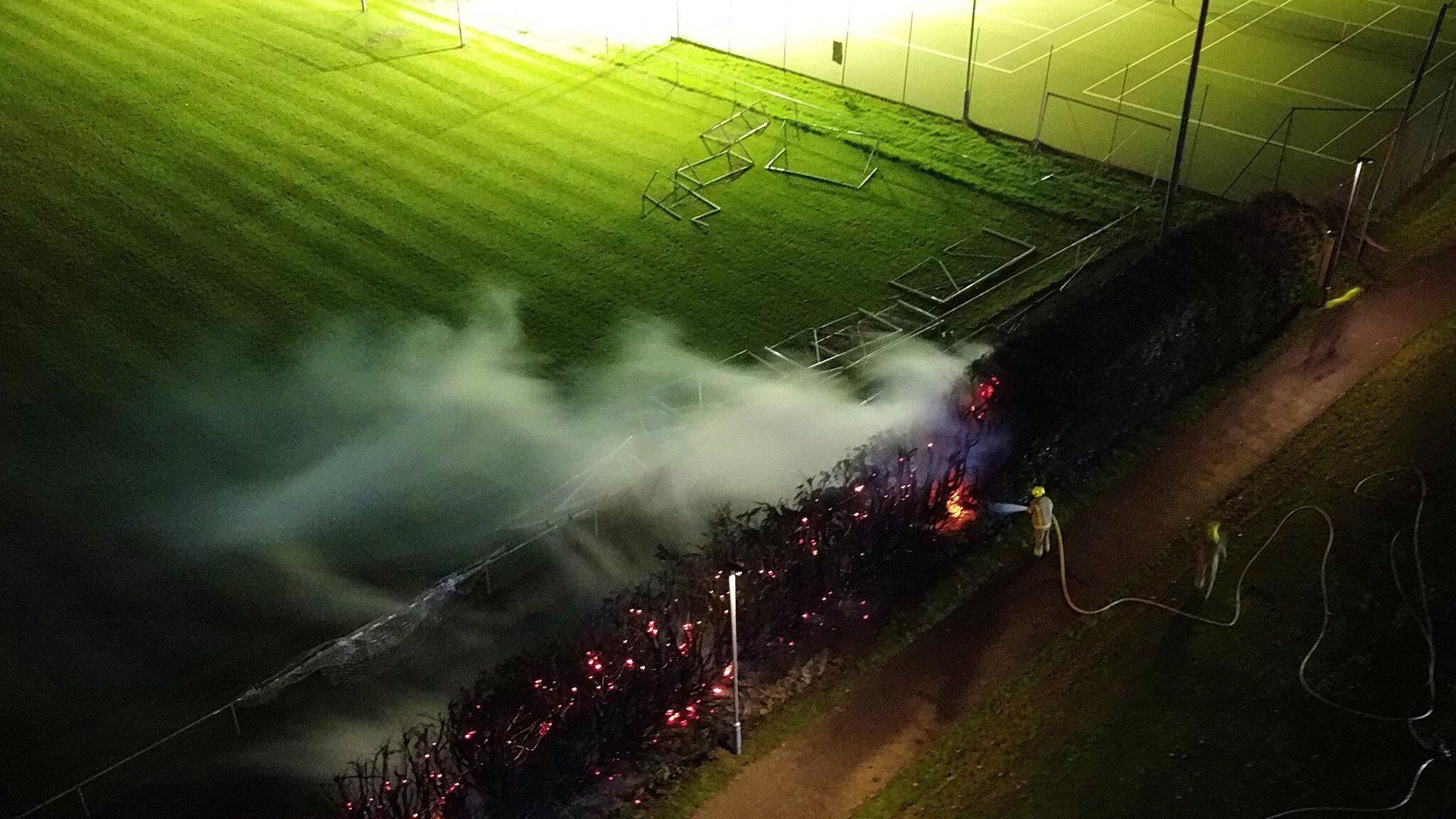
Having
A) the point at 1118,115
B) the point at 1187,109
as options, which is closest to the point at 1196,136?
the point at 1118,115

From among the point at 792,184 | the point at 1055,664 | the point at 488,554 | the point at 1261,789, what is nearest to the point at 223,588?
the point at 488,554

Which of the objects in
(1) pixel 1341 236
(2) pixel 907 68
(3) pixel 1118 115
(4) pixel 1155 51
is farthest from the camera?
(4) pixel 1155 51

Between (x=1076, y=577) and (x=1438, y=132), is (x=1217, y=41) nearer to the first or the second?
(x=1438, y=132)

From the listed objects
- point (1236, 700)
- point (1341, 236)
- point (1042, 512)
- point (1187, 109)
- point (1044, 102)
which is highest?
point (1187, 109)

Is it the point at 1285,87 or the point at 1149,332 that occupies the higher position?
the point at 1149,332

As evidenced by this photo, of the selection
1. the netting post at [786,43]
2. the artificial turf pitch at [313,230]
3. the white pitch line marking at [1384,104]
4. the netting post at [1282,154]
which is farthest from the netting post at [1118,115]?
the netting post at [786,43]

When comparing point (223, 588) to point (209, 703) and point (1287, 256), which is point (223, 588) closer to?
point (209, 703)

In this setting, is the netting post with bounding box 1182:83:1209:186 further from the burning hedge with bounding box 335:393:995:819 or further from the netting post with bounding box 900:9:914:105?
the burning hedge with bounding box 335:393:995:819
